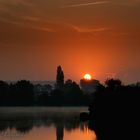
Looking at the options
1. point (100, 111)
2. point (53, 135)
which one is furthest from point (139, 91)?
point (53, 135)

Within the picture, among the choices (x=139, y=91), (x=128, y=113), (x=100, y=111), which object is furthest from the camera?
(x=100, y=111)

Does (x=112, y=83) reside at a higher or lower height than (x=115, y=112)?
higher

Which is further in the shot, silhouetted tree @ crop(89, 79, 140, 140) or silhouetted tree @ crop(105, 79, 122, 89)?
silhouetted tree @ crop(105, 79, 122, 89)

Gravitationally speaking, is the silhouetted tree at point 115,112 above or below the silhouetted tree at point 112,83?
below

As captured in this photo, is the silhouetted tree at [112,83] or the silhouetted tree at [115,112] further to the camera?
the silhouetted tree at [112,83]

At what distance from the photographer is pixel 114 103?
91.7m

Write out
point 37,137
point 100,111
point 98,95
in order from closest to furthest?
1. point 37,137
2. point 100,111
3. point 98,95

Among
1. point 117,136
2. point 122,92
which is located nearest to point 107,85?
point 122,92

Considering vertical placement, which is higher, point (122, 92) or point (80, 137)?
point (122, 92)

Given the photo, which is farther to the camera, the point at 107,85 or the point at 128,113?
the point at 107,85

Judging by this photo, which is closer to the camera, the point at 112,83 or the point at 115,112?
the point at 115,112

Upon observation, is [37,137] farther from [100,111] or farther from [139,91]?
[100,111]

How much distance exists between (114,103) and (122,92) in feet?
7.80

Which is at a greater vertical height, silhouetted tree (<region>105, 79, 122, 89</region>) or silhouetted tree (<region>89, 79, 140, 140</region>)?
silhouetted tree (<region>105, 79, 122, 89</region>)
